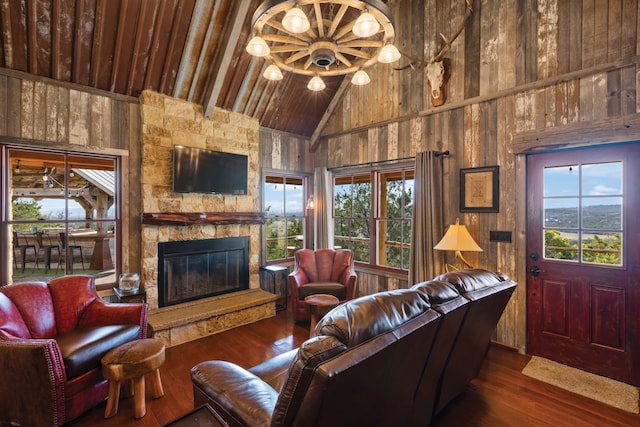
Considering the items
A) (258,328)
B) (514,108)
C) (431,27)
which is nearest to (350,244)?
(258,328)

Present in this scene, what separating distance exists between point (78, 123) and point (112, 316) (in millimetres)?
2154

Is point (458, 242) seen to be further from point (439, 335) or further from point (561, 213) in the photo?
point (439, 335)

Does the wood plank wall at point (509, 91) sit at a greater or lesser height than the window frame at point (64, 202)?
greater

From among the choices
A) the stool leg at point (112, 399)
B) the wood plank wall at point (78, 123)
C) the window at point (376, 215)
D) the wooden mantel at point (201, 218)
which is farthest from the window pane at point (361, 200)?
the stool leg at point (112, 399)

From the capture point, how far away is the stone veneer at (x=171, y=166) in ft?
12.0

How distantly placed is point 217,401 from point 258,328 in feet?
8.22

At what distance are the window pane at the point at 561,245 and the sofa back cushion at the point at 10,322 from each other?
4547mm

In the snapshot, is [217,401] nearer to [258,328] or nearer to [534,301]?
[258,328]

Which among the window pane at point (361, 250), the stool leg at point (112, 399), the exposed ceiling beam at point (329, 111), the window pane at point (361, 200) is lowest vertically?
the stool leg at point (112, 399)

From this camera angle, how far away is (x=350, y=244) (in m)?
5.02

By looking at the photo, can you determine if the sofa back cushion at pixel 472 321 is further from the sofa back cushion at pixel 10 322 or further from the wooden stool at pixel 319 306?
the sofa back cushion at pixel 10 322

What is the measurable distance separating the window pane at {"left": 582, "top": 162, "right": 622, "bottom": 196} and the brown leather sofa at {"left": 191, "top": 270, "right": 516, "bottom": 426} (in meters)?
1.72

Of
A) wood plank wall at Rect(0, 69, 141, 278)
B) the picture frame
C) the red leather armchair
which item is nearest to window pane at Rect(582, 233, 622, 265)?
the picture frame

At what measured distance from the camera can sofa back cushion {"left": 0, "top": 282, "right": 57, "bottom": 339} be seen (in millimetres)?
2303
